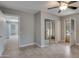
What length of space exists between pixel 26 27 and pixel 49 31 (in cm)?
171

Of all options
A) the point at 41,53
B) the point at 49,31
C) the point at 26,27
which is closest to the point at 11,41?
Result: the point at 26,27

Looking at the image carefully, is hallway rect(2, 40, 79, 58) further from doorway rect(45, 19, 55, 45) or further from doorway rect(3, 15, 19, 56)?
doorway rect(45, 19, 55, 45)

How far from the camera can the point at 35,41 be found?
6.74 m

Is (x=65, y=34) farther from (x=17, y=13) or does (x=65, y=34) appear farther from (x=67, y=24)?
(x=17, y=13)

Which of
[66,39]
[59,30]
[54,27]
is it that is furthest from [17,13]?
[66,39]

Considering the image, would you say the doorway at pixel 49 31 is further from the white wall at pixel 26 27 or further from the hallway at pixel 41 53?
the hallway at pixel 41 53

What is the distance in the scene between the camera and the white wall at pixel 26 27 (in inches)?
237

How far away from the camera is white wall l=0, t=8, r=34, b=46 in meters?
6.01

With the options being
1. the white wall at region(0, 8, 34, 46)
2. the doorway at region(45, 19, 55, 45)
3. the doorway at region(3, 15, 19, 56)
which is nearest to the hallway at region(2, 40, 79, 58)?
the doorway at region(3, 15, 19, 56)

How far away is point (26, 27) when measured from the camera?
6.32 m

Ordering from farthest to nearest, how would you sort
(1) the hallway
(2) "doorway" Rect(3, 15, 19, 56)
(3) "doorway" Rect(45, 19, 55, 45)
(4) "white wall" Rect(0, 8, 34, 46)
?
1. (3) "doorway" Rect(45, 19, 55, 45)
2. (4) "white wall" Rect(0, 8, 34, 46)
3. (2) "doorway" Rect(3, 15, 19, 56)
4. (1) the hallway

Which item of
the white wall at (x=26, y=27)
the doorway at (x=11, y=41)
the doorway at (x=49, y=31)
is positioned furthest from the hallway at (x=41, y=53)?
the doorway at (x=49, y=31)

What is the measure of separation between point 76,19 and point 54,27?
1.78 meters

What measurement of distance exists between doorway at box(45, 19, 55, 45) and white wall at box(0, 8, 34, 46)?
999 millimetres
